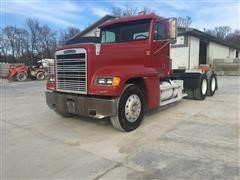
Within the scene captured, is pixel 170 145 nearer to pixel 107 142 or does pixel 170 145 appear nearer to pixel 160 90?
pixel 107 142

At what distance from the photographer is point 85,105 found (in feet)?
16.5

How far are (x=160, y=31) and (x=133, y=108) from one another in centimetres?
213

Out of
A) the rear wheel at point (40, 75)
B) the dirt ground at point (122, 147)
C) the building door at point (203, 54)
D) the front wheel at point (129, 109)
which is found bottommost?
the dirt ground at point (122, 147)

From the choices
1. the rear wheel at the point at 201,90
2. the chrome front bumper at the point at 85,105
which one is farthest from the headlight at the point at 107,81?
the rear wheel at the point at 201,90

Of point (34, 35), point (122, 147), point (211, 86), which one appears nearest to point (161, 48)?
point (122, 147)

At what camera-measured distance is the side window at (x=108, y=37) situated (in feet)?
21.5

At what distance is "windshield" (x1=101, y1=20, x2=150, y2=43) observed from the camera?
6086 mm

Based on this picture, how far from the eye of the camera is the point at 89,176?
3352 mm

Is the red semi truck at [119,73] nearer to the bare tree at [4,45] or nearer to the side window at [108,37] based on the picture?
the side window at [108,37]

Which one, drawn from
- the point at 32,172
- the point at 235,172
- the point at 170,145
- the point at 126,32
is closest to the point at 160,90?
the point at 126,32

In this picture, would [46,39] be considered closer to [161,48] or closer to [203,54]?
[203,54]

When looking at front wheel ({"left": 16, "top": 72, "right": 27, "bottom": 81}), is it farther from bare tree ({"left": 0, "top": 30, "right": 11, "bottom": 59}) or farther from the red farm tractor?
bare tree ({"left": 0, "top": 30, "right": 11, "bottom": 59})

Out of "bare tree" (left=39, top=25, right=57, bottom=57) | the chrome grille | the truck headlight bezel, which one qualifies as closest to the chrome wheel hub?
the truck headlight bezel

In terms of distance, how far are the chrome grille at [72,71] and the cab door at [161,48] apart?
1855mm
